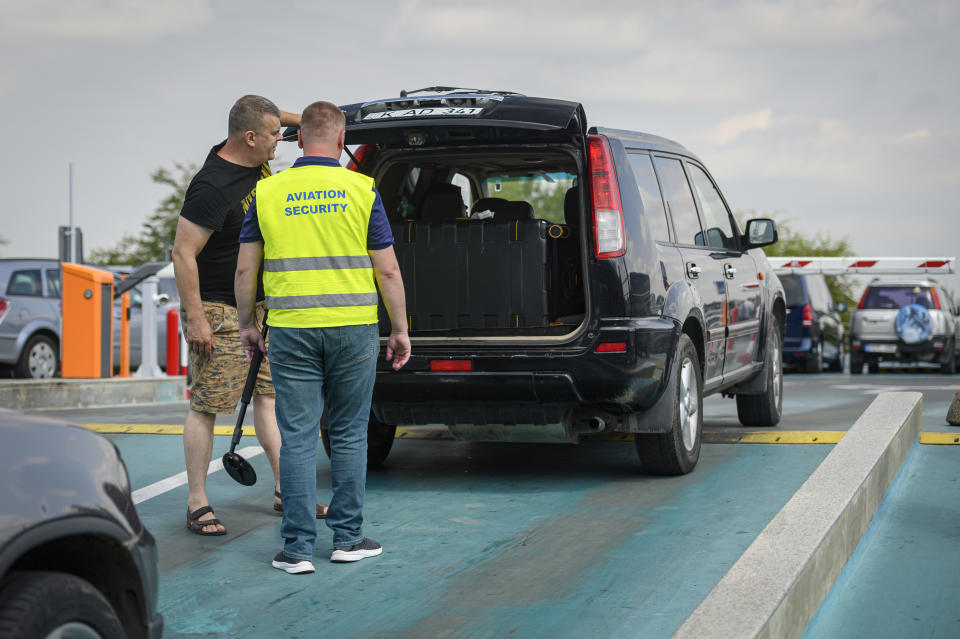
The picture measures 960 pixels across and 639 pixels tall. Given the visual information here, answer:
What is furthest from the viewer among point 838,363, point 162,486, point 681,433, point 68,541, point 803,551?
point 838,363

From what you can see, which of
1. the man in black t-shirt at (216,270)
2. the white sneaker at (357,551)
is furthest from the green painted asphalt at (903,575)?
the man in black t-shirt at (216,270)

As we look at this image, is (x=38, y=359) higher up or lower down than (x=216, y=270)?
lower down

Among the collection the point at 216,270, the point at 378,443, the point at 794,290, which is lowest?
the point at 378,443

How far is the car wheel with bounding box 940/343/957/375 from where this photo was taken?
20184 millimetres

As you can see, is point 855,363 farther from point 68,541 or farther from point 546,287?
point 68,541

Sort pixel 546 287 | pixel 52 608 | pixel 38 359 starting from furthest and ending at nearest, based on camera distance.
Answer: pixel 38 359
pixel 546 287
pixel 52 608

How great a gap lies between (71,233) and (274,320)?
48.6 feet

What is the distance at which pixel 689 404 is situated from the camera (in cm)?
662

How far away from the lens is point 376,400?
20.5ft

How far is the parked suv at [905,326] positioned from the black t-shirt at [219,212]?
650 inches

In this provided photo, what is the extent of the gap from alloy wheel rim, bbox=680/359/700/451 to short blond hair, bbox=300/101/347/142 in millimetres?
2519

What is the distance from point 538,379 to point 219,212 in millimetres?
1746

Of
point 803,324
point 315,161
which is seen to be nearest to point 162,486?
point 315,161

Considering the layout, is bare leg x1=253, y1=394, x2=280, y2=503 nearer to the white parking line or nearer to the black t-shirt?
the black t-shirt
